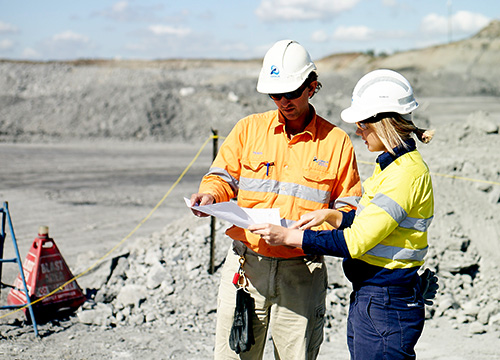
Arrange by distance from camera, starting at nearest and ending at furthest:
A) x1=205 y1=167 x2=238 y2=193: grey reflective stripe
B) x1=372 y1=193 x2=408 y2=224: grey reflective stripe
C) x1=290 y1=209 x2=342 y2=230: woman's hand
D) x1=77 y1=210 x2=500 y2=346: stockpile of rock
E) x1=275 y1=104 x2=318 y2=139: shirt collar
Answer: x1=372 y1=193 x2=408 y2=224: grey reflective stripe < x1=290 y1=209 x2=342 y2=230: woman's hand < x1=275 y1=104 x2=318 y2=139: shirt collar < x1=205 y1=167 x2=238 y2=193: grey reflective stripe < x1=77 y1=210 x2=500 y2=346: stockpile of rock

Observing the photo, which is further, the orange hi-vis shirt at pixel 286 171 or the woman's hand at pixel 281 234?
the orange hi-vis shirt at pixel 286 171

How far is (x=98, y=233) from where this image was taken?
9.26 metres

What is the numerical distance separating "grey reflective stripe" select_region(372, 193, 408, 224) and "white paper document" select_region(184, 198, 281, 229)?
60 centimetres

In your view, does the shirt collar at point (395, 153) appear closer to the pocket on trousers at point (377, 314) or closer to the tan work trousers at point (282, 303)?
the pocket on trousers at point (377, 314)

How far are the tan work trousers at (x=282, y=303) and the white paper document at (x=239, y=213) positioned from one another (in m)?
0.29

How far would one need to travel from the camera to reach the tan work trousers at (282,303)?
2.86m

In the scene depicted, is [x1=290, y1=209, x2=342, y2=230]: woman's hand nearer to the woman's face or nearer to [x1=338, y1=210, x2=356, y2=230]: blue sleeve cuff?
[x1=338, y1=210, x2=356, y2=230]: blue sleeve cuff

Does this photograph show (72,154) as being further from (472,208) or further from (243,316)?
(243,316)

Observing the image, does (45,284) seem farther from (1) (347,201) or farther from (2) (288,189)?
(1) (347,201)

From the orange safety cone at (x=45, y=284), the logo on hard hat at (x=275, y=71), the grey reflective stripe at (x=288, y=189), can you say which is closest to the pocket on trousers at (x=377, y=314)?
the grey reflective stripe at (x=288, y=189)

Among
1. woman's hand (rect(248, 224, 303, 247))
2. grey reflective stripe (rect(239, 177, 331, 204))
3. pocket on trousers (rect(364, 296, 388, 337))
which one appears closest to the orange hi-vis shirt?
grey reflective stripe (rect(239, 177, 331, 204))

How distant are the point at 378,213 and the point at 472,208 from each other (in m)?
4.99

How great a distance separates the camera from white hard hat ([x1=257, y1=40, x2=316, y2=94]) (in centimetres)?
273

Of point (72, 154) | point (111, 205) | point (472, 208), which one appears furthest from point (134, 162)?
point (472, 208)
